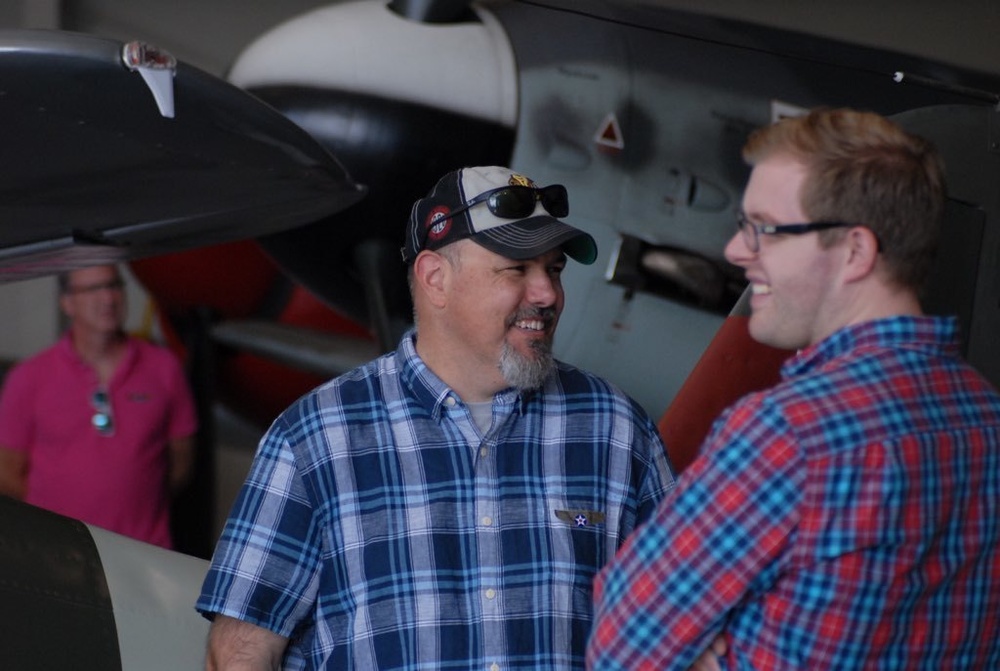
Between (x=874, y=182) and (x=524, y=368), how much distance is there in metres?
0.54

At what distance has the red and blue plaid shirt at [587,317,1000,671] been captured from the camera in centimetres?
108

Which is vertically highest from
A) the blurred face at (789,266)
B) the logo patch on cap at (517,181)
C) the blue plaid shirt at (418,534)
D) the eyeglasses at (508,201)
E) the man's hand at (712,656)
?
the blurred face at (789,266)

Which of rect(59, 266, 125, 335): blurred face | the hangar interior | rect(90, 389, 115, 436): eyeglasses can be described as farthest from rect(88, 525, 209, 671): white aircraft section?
the hangar interior

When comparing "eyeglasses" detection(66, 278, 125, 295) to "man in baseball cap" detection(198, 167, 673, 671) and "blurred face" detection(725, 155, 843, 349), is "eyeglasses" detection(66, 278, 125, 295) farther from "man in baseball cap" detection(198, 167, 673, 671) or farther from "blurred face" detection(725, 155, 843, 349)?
"blurred face" detection(725, 155, 843, 349)

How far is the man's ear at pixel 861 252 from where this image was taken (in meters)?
1.16

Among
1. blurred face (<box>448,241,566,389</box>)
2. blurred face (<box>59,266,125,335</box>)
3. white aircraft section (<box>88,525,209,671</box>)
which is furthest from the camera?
blurred face (<box>59,266,125,335</box>)

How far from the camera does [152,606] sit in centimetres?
202

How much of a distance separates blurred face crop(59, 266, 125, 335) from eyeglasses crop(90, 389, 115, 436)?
0.68 ft

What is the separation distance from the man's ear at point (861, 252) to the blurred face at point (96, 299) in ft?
8.92

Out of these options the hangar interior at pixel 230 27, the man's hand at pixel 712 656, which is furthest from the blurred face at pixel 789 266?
the hangar interior at pixel 230 27

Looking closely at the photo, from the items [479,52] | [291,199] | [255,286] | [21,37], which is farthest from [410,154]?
[255,286]

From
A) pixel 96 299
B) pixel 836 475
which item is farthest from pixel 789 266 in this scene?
pixel 96 299

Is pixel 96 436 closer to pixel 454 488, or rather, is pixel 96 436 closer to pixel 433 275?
pixel 433 275

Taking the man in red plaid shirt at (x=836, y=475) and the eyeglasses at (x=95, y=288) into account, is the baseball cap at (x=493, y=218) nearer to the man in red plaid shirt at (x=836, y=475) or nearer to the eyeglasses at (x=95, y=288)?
the man in red plaid shirt at (x=836, y=475)
